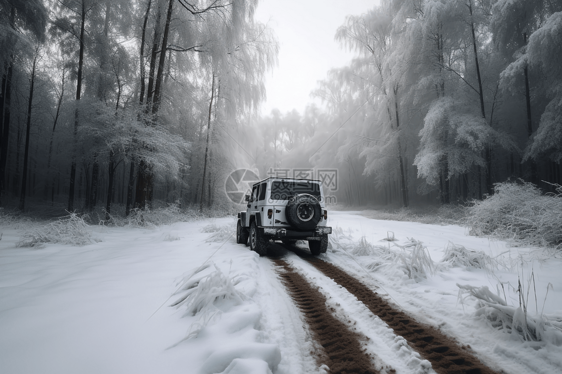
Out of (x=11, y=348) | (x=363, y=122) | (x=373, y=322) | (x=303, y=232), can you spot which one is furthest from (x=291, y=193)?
(x=363, y=122)

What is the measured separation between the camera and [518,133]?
1447 centimetres

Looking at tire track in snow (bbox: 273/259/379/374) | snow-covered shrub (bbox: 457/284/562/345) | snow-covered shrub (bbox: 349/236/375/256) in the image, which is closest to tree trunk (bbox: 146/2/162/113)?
snow-covered shrub (bbox: 349/236/375/256)

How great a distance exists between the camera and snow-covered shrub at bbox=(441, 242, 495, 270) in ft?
13.6

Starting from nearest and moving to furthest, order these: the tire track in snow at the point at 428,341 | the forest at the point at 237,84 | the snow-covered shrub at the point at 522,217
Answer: the tire track in snow at the point at 428,341, the snow-covered shrub at the point at 522,217, the forest at the point at 237,84

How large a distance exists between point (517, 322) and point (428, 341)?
76 centimetres

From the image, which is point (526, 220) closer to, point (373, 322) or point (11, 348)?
point (373, 322)

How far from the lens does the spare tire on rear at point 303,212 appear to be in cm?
573

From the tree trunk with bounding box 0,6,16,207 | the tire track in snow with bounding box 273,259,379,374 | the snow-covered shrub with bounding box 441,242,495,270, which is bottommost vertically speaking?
the tire track in snow with bounding box 273,259,379,374

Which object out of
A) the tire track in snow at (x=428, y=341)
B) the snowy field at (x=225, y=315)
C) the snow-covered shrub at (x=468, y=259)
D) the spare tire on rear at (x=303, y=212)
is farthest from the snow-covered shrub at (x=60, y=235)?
the snow-covered shrub at (x=468, y=259)

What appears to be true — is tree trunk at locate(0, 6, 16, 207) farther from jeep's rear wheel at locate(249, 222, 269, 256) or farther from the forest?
jeep's rear wheel at locate(249, 222, 269, 256)

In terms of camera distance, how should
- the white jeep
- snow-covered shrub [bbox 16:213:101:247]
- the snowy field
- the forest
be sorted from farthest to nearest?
the forest
the white jeep
snow-covered shrub [bbox 16:213:101:247]
the snowy field

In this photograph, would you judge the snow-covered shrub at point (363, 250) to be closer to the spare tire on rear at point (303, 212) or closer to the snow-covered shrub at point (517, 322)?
the spare tire on rear at point (303, 212)

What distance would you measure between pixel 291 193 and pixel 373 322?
423 cm

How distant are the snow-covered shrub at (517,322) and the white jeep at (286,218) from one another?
3645 mm
